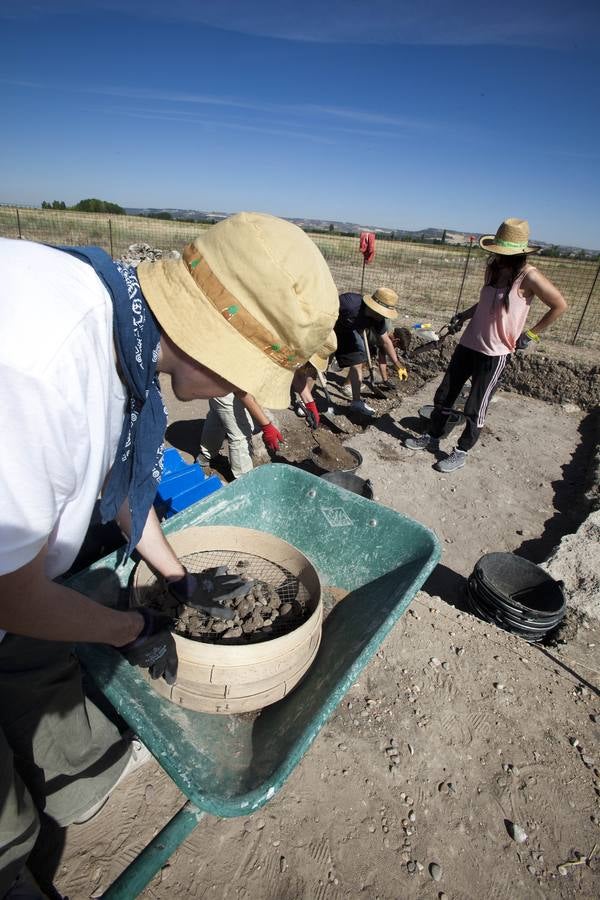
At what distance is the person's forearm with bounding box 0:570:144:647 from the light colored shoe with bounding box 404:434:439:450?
4.11m

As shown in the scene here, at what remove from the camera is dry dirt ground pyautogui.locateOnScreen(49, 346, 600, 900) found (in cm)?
164

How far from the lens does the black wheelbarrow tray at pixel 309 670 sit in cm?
111

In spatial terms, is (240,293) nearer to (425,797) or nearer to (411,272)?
(425,797)

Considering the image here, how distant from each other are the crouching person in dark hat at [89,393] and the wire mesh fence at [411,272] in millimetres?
8884

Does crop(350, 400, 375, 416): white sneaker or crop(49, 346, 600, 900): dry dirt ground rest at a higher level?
crop(350, 400, 375, 416): white sneaker

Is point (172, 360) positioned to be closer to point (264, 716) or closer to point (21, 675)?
point (21, 675)

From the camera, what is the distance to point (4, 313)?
0.71 m

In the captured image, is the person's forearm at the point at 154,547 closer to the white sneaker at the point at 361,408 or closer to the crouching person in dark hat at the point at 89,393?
the crouching person in dark hat at the point at 89,393

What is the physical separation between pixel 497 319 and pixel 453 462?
141 cm

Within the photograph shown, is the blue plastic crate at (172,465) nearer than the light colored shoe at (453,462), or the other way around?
the blue plastic crate at (172,465)

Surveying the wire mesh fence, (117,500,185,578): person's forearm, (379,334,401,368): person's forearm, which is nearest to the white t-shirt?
(117,500,185,578): person's forearm

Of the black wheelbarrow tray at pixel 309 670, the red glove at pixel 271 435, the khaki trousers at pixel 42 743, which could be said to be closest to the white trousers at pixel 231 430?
the red glove at pixel 271 435

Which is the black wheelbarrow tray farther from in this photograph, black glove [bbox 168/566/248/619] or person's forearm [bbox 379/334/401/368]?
person's forearm [bbox 379/334/401/368]

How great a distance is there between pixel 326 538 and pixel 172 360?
1.38 meters
